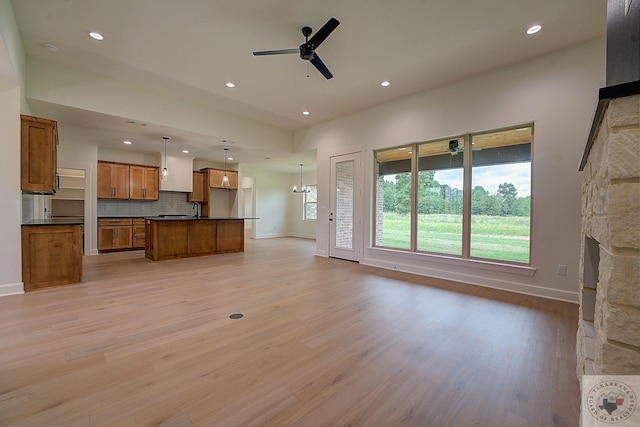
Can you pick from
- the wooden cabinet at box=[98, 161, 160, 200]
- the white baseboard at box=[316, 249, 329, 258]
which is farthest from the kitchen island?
the white baseboard at box=[316, 249, 329, 258]

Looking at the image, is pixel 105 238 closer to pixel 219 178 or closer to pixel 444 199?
pixel 219 178

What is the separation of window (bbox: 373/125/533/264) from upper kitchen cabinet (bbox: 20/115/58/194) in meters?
5.34

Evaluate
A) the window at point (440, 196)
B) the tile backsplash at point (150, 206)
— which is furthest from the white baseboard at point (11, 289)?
the window at point (440, 196)

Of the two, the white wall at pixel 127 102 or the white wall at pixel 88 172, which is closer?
the white wall at pixel 127 102

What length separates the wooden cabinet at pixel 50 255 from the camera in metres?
3.53

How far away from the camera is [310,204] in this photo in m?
10.7

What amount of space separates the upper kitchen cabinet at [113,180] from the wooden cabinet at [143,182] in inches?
4.5

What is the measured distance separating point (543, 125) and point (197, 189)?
8564mm

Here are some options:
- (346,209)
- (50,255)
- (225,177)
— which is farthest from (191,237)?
(346,209)

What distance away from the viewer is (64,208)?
7.50 metres

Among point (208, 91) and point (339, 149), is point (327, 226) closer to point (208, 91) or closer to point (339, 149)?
point (339, 149)

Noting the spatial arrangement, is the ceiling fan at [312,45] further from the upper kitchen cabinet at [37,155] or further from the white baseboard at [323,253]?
the white baseboard at [323,253]

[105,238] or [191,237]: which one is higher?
[191,237]

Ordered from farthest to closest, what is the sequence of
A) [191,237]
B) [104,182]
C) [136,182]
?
[136,182] < [104,182] < [191,237]
